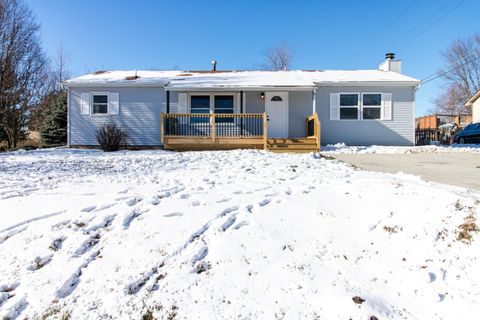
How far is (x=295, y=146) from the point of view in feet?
34.2

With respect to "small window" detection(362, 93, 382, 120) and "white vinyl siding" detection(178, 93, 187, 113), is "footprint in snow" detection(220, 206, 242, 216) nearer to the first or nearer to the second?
"white vinyl siding" detection(178, 93, 187, 113)

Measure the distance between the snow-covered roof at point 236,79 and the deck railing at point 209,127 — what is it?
131cm

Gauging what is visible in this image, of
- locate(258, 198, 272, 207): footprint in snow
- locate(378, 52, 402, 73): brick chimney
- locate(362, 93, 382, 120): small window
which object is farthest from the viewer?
locate(378, 52, 402, 73): brick chimney

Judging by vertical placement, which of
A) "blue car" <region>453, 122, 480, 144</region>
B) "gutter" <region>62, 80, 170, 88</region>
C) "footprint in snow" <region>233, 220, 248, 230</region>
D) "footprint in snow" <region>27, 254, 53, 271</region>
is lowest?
"footprint in snow" <region>27, 254, 53, 271</region>

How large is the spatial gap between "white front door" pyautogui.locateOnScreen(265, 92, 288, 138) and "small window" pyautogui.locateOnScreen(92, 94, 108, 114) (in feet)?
22.9

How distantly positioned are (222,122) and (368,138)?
6373 millimetres

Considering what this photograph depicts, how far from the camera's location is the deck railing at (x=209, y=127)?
11.2 metres

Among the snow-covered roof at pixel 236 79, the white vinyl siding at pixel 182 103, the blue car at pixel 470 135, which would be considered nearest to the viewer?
the snow-covered roof at pixel 236 79

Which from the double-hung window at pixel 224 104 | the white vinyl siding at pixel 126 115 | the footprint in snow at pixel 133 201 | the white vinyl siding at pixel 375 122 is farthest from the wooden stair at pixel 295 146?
the footprint in snow at pixel 133 201

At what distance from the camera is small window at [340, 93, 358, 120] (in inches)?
506

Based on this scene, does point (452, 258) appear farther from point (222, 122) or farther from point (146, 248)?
point (222, 122)

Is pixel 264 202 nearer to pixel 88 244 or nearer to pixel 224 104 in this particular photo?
pixel 88 244

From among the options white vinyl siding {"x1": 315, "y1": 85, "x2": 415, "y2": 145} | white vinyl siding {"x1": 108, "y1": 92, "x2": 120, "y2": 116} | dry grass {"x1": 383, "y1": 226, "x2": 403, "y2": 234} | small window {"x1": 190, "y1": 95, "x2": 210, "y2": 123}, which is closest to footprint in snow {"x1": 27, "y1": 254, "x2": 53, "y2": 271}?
dry grass {"x1": 383, "y1": 226, "x2": 403, "y2": 234}

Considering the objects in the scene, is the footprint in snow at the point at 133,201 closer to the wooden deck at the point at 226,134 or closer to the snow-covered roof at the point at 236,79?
the wooden deck at the point at 226,134
